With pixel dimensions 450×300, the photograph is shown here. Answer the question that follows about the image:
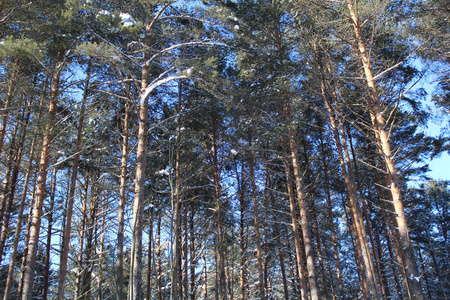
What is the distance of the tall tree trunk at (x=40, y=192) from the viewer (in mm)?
6653

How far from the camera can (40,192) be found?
7391 millimetres

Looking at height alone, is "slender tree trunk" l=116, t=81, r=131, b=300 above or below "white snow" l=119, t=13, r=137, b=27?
below

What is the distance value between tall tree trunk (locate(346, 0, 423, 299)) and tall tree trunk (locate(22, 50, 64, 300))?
7.58 metres

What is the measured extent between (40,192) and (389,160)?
8.28 meters

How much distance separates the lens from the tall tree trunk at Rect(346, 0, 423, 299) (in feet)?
19.8

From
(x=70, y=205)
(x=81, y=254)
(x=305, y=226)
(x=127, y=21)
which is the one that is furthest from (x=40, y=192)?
(x=305, y=226)

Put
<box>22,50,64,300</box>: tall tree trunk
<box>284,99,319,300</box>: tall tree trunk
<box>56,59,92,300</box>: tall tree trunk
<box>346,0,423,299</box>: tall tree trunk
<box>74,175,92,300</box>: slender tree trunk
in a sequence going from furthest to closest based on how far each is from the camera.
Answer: <box>74,175,92,300</box>: slender tree trunk < <box>284,99,319,300</box>: tall tree trunk < <box>56,59,92,300</box>: tall tree trunk < <box>22,50,64,300</box>: tall tree trunk < <box>346,0,423,299</box>: tall tree trunk

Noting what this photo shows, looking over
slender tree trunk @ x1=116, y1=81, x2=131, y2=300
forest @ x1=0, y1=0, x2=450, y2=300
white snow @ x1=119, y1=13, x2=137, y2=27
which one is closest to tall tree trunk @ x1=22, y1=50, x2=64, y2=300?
forest @ x1=0, y1=0, x2=450, y2=300

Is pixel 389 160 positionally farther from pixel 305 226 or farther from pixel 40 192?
pixel 40 192

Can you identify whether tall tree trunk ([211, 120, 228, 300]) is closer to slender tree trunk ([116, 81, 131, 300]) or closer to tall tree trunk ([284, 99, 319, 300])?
tall tree trunk ([284, 99, 319, 300])

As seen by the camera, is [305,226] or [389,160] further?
[305,226]

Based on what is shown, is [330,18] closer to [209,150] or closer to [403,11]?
[403,11]

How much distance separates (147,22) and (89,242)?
8.15 metres

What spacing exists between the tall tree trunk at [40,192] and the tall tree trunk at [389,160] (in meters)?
7.58
